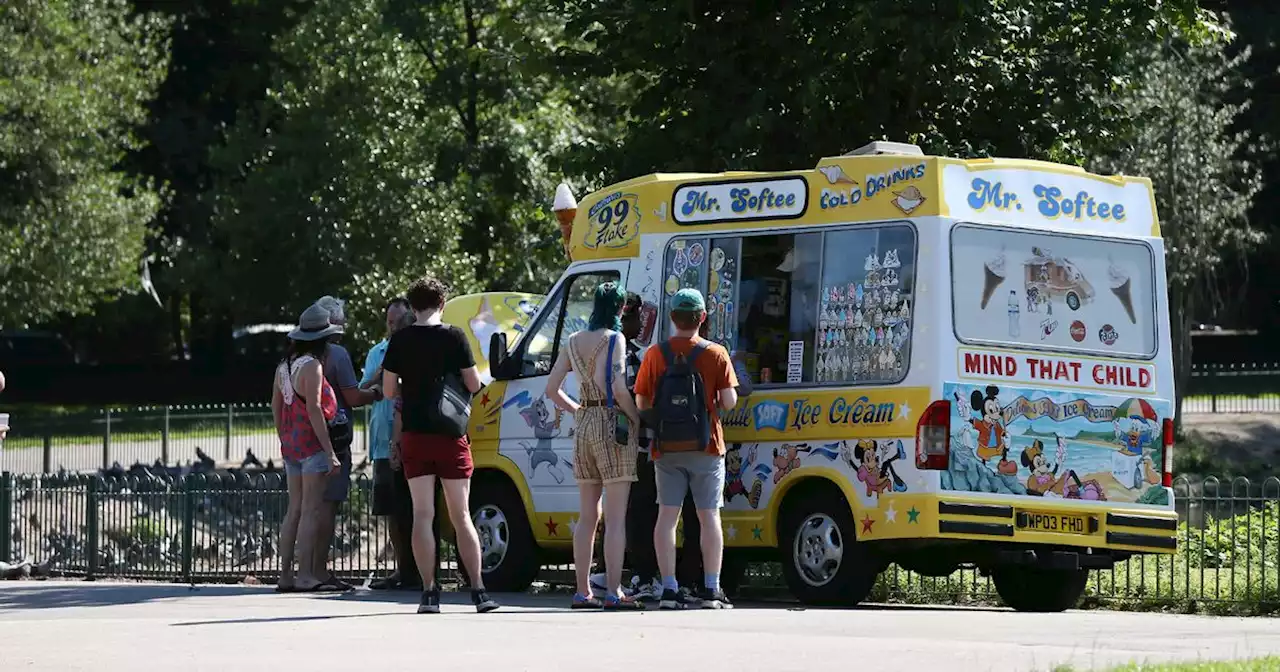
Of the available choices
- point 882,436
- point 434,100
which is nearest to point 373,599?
point 882,436

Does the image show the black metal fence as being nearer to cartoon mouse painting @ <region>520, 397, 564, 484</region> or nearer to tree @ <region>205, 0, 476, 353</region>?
tree @ <region>205, 0, 476, 353</region>

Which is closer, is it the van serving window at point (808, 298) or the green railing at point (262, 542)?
the van serving window at point (808, 298)

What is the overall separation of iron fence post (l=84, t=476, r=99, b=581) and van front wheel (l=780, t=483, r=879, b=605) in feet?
25.6

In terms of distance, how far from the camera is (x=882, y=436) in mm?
13477

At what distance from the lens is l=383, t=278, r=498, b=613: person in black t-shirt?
12.5m

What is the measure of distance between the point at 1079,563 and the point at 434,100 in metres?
29.0

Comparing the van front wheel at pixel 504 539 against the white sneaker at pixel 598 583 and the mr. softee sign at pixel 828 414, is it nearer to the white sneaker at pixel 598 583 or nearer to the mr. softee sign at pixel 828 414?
the white sneaker at pixel 598 583

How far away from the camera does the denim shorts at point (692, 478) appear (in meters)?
13.1

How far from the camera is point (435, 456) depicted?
41.0 ft

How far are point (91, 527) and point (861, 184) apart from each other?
898cm

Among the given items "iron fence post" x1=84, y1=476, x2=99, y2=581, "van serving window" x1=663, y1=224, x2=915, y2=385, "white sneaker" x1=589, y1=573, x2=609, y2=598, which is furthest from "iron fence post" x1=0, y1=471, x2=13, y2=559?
"van serving window" x1=663, y1=224, x2=915, y2=385

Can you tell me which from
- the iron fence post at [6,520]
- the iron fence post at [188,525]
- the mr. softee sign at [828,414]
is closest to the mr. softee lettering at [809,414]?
the mr. softee sign at [828,414]

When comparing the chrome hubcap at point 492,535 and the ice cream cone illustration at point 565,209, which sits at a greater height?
the ice cream cone illustration at point 565,209

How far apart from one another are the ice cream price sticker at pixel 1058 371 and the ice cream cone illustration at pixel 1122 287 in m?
0.34
